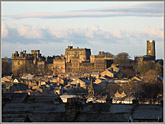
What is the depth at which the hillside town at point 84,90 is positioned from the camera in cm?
4156

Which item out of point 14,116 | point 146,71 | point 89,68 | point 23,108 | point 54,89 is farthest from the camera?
point 89,68

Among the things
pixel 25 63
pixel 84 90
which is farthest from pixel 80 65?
pixel 84 90

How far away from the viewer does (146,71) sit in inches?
6471

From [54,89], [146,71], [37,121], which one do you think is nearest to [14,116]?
[37,121]

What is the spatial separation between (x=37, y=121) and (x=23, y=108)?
16.9 ft

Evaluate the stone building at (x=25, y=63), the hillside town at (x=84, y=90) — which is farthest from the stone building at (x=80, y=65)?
the stone building at (x=25, y=63)

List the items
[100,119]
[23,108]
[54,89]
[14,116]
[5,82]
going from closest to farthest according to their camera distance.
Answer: [100,119] → [14,116] → [23,108] → [54,89] → [5,82]

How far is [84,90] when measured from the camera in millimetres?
114688

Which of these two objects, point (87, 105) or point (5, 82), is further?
point (5, 82)

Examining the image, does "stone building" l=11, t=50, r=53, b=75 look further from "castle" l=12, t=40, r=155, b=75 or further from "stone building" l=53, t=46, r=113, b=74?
"stone building" l=53, t=46, r=113, b=74

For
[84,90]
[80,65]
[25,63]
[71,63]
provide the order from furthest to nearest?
[25,63], [71,63], [80,65], [84,90]

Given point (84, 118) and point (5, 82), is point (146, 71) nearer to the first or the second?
point (5, 82)

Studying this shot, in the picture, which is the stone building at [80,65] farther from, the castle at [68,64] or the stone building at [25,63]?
the stone building at [25,63]

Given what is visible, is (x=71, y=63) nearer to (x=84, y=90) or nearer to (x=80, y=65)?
(x=80, y=65)
